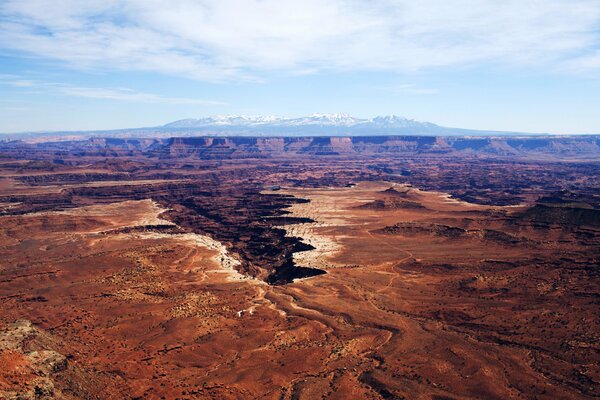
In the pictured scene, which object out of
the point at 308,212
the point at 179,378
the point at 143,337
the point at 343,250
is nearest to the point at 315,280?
the point at 343,250

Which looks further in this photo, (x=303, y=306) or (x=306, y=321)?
(x=303, y=306)

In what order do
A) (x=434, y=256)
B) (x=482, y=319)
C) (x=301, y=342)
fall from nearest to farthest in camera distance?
(x=301, y=342) → (x=482, y=319) → (x=434, y=256)

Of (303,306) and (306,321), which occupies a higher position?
(306,321)

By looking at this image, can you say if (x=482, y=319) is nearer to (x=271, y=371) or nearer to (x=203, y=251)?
(x=271, y=371)

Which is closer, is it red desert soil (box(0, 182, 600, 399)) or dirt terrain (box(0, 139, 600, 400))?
red desert soil (box(0, 182, 600, 399))
